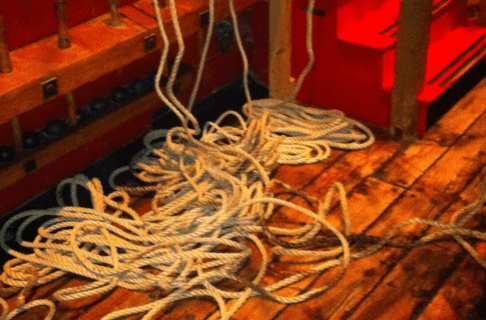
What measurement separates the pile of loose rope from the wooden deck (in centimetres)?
3

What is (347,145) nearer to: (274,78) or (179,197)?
(274,78)

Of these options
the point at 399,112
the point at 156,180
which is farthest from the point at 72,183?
the point at 399,112

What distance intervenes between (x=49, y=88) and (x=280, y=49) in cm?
116

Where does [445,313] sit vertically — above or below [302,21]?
below

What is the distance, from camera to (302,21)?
273cm

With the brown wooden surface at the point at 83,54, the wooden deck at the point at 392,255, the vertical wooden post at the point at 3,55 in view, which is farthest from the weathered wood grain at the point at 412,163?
the vertical wooden post at the point at 3,55

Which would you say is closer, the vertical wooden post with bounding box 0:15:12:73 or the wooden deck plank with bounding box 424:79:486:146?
the vertical wooden post with bounding box 0:15:12:73

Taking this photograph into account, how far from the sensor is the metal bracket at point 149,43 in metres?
2.12

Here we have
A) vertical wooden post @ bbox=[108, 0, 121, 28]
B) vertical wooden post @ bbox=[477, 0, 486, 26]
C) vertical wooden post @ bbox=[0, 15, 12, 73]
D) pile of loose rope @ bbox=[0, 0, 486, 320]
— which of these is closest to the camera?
vertical wooden post @ bbox=[0, 15, 12, 73]

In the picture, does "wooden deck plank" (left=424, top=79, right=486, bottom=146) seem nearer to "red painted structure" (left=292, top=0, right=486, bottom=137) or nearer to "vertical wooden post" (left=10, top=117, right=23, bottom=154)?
"red painted structure" (left=292, top=0, right=486, bottom=137)

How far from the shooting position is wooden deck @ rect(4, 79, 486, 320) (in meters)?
1.83

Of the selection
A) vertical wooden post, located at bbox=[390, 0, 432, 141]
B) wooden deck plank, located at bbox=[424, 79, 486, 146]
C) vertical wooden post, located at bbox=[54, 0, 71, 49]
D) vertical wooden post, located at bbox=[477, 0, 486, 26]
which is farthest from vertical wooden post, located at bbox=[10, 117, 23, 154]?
vertical wooden post, located at bbox=[477, 0, 486, 26]

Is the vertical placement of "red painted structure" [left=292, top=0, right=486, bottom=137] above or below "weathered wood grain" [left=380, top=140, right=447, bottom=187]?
above

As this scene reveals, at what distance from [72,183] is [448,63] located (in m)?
1.58
